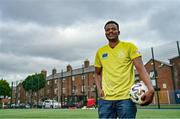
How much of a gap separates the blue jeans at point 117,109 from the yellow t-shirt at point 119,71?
0.05m

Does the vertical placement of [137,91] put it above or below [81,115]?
above

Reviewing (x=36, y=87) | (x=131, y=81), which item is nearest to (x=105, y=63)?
(x=131, y=81)

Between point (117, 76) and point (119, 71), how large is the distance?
0.05m

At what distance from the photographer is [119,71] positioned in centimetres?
257

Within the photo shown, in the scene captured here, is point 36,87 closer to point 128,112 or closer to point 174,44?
point 174,44

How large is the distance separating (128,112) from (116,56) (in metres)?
0.57

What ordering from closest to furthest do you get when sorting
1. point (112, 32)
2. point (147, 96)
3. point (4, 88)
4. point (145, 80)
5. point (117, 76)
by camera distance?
point (147, 96) < point (145, 80) < point (117, 76) < point (112, 32) < point (4, 88)

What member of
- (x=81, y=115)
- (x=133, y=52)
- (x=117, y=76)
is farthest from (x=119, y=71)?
(x=81, y=115)

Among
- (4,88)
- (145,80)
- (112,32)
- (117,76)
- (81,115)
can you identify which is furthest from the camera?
(4,88)

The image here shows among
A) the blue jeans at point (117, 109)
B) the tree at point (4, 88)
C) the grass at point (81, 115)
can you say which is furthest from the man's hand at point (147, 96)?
the tree at point (4, 88)

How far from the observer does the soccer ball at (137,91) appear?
2.33 meters

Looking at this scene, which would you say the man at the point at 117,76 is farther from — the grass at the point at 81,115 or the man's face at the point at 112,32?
the grass at the point at 81,115

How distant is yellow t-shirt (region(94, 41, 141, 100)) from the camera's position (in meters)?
2.52

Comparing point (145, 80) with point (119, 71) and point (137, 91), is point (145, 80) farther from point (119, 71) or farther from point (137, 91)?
point (119, 71)
